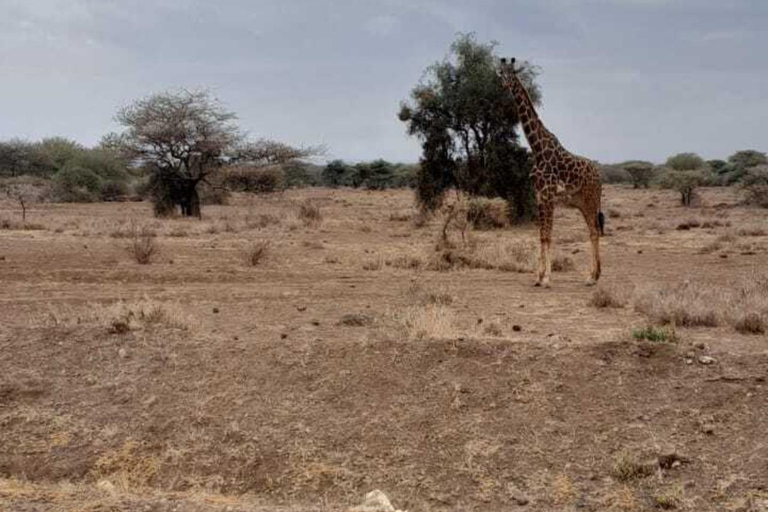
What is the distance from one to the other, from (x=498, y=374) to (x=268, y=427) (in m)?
2.10

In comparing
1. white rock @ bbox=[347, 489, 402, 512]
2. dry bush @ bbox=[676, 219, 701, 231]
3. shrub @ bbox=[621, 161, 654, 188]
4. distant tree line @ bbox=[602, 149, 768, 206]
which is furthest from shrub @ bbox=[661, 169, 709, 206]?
white rock @ bbox=[347, 489, 402, 512]

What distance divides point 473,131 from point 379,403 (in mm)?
20697

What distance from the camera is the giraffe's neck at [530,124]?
497 inches

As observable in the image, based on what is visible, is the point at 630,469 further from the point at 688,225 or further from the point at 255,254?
the point at 688,225

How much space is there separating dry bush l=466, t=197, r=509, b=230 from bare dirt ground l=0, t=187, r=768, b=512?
13.0 m

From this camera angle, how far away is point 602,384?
22.6 ft

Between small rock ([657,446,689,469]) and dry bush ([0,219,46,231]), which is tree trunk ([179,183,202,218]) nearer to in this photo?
dry bush ([0,219,46,231])

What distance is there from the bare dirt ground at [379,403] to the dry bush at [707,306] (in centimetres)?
8

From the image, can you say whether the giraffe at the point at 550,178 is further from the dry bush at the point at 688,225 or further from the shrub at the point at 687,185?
the shrub at the point at 687,185

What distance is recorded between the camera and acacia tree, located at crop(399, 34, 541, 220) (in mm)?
25922

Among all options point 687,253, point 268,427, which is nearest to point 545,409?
point 268,427

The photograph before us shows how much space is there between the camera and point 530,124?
12.9m

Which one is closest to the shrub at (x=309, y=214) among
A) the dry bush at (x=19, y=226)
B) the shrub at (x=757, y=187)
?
the dry bush at (x=19, y=226)

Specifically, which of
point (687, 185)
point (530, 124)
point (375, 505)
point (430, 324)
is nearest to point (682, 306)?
point (430, 324)
